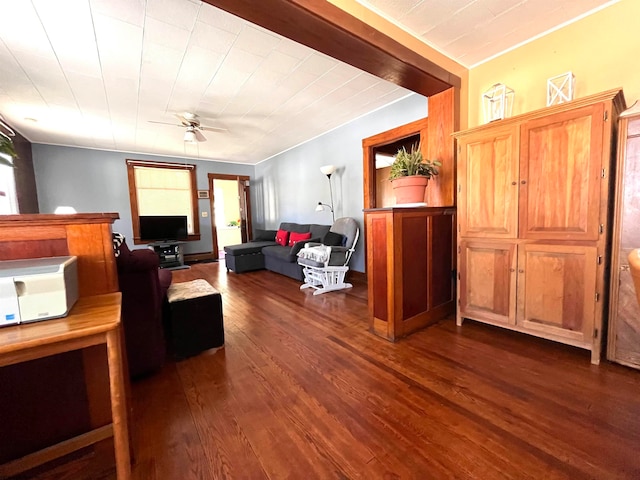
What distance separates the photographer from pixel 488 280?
89.4 inches

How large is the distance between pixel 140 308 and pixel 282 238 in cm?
370

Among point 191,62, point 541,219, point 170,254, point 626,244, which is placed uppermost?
point 191,62

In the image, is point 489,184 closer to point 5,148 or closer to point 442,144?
point 442,144

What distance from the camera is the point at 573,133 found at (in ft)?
5.89

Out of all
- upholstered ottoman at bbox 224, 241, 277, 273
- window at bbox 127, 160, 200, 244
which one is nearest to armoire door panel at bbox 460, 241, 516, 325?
upholstered ottoman at bbox 224, 241, 277, 273

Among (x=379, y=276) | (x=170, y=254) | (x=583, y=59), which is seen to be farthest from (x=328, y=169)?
(x=170, y=254)

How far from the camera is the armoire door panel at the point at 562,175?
1737 mm

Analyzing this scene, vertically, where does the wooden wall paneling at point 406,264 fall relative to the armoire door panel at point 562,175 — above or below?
below

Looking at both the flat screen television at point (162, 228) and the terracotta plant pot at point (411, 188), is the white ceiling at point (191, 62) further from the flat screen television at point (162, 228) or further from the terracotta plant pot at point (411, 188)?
the flat screen television at point (162, 228)

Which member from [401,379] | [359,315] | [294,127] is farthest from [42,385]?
[294,127]

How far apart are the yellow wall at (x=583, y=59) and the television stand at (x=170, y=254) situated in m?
6.09

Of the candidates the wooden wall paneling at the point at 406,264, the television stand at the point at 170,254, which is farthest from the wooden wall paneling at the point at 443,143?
the television stand at the point at 170,254

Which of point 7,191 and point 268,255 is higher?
point 7,191

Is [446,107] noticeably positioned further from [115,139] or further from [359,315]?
[115,139]
